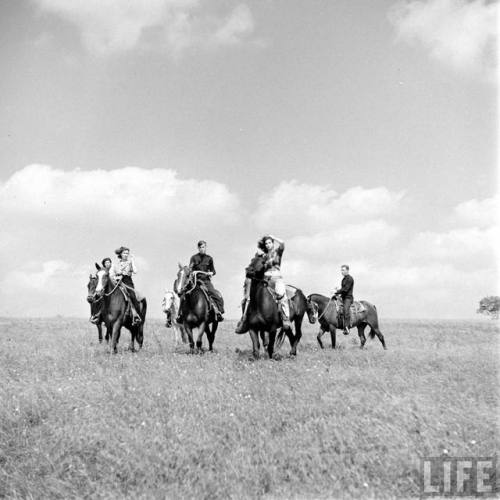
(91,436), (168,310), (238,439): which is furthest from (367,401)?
(168,310)

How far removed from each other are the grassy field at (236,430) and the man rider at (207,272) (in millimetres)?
4193

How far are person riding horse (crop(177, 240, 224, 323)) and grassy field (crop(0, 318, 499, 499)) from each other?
4192mm

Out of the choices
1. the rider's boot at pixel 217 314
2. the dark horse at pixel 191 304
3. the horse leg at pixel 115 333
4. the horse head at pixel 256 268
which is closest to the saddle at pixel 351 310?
the rider's boot at pixel 217 314

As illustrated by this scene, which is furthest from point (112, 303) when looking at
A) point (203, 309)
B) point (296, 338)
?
point (296, 338)

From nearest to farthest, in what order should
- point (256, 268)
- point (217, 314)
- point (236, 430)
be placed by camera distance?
point (236, 430)
point (256, 268)
point (217, 314)

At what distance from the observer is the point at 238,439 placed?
746 centimetres

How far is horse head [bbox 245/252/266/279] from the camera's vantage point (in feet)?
41.9

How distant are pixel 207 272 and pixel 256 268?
3.67 m

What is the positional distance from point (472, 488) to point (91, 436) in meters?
6.02

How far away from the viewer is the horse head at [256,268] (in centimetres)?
1276

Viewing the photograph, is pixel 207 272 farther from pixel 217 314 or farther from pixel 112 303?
pixel 112 303

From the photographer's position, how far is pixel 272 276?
14250 millimetres

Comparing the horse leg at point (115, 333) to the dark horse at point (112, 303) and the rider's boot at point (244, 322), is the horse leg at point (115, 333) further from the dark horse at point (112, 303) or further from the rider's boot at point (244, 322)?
the rider's boot at point (244, 322)

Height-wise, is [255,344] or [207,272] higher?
[207,272]
